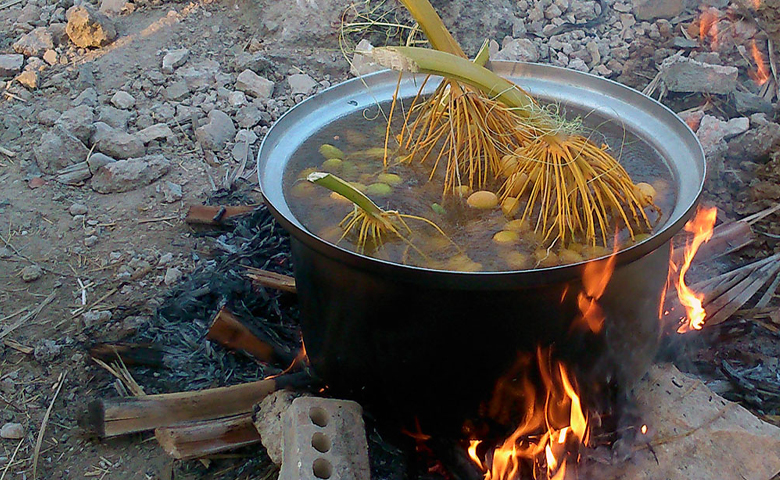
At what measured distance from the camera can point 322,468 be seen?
1.92 meters

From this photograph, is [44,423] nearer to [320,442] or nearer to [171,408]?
[171,408]

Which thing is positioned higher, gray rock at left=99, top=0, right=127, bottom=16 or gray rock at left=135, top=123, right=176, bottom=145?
gray rock at left=99, top=0, right=127, bottom=16

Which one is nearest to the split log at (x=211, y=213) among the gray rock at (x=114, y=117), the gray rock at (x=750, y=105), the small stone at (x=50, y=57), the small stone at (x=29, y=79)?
the gray rock at (x=114, y=117)

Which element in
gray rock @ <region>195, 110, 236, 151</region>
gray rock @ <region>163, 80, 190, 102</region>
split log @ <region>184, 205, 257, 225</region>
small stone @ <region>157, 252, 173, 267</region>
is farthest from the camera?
gray rock @ <region>163, 80, 190, 102</region>

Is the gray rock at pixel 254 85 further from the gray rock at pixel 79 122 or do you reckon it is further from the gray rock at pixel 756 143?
the gray rock at pixel 756 143

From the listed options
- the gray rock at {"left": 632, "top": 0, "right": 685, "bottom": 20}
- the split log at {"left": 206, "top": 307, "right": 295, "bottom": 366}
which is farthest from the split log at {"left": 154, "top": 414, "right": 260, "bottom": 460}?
the gray rock at {"left": 632, "top": 0, "right": 685, "bottom": 20}

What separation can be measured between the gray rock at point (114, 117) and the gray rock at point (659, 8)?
12.1ft

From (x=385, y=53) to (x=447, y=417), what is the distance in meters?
1.04

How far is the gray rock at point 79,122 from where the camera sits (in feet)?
13.1

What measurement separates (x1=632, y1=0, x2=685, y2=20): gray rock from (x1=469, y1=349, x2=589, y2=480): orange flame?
3.94m

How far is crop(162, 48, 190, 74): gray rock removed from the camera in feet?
15.3

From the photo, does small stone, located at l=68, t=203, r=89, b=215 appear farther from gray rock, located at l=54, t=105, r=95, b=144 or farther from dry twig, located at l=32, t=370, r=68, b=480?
dry twig, located at l=32, t=370, r=68, b=480

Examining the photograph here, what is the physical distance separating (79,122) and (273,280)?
194 cm

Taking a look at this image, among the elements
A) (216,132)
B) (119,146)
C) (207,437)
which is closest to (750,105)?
(216,132)
